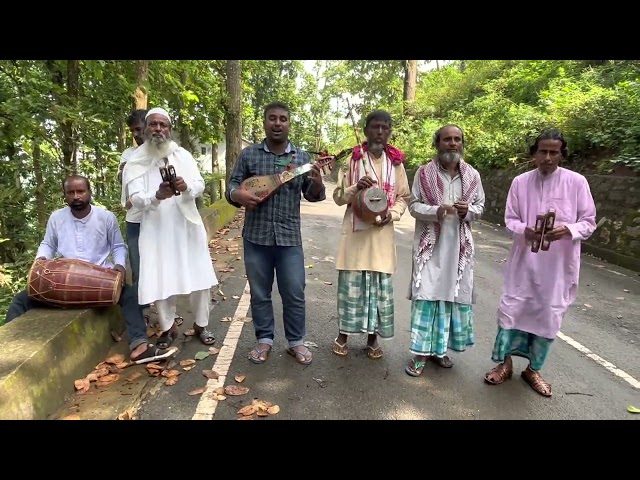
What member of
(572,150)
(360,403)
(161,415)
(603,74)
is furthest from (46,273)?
(603,74)

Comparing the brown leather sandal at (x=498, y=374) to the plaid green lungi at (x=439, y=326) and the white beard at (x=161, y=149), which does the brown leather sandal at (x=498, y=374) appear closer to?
the plaid green lungi at (x=439, y=326)

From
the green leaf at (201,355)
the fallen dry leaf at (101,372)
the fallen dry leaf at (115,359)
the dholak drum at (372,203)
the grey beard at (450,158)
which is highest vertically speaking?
the grey beard at (450,158)

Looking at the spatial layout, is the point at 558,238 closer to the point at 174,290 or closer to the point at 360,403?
the point at 360,403

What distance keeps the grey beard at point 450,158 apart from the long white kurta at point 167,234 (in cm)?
197

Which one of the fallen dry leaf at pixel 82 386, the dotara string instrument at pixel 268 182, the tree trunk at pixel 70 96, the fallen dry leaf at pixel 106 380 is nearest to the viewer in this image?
the fallen dry leaf at pixel 82 386

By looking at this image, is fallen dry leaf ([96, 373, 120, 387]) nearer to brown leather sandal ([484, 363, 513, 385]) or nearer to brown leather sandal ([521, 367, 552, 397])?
brown leather sandal ([484, 363, 513, 385])

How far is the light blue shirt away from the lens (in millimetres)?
3625

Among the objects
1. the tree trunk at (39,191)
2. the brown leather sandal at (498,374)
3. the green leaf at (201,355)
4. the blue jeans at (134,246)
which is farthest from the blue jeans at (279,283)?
the tree trunk at (39,191)

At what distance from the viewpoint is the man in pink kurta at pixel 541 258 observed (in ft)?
10.5

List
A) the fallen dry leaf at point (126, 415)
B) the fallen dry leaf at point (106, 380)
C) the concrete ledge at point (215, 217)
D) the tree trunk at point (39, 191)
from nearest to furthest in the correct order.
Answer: the fallen dry leaf at point (126, 415)
the fallen dry leaf at point (106, 380)
the tree trunk at point (39, 191)
the concrete ledge at point (215, 217)

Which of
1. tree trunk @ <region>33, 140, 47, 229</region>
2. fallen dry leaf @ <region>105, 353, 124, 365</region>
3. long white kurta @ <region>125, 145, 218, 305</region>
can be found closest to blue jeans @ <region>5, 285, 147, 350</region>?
fallen dry leaf @ <region>105, 353, 124, 365</region>

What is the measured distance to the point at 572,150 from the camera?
9.64 metres

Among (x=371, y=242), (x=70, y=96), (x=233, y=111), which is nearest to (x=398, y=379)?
(x=371, y=242)

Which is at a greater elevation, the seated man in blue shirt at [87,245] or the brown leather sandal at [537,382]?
the seated man in blue shirt at [87,245]
